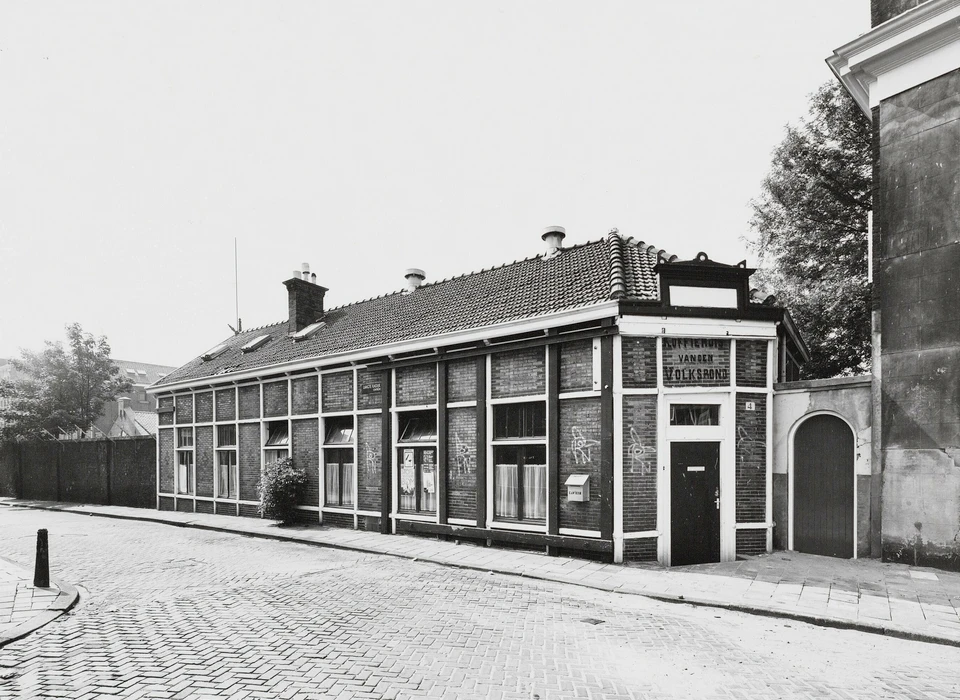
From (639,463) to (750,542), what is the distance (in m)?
2.55

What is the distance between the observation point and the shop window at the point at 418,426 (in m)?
12.5

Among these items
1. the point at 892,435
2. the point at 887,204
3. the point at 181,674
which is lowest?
the point at 181,674


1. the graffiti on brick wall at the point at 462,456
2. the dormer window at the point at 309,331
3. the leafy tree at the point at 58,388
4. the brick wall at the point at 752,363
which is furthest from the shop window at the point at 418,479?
the leafy tree at the point at 58,388

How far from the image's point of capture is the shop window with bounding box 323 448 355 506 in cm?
1409

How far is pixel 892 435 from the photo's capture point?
9328 millimetres

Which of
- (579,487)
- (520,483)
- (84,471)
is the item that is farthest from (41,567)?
(84,471)

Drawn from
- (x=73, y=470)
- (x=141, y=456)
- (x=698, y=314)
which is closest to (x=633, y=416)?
(x=698, y=314)

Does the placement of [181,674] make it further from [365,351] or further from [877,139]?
[877,139]

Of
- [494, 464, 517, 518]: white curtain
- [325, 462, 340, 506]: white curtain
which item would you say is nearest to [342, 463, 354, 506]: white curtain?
[325, 462, 340, 506]: white curtain

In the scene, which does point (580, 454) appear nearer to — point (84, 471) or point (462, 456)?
point (462, 456)

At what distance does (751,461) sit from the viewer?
9914mm

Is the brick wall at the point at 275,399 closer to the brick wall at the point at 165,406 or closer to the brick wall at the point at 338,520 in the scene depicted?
the brick wall at the point at 338,520

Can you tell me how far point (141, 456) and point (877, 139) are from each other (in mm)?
24069

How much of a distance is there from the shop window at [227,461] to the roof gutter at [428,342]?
64.8 inches
